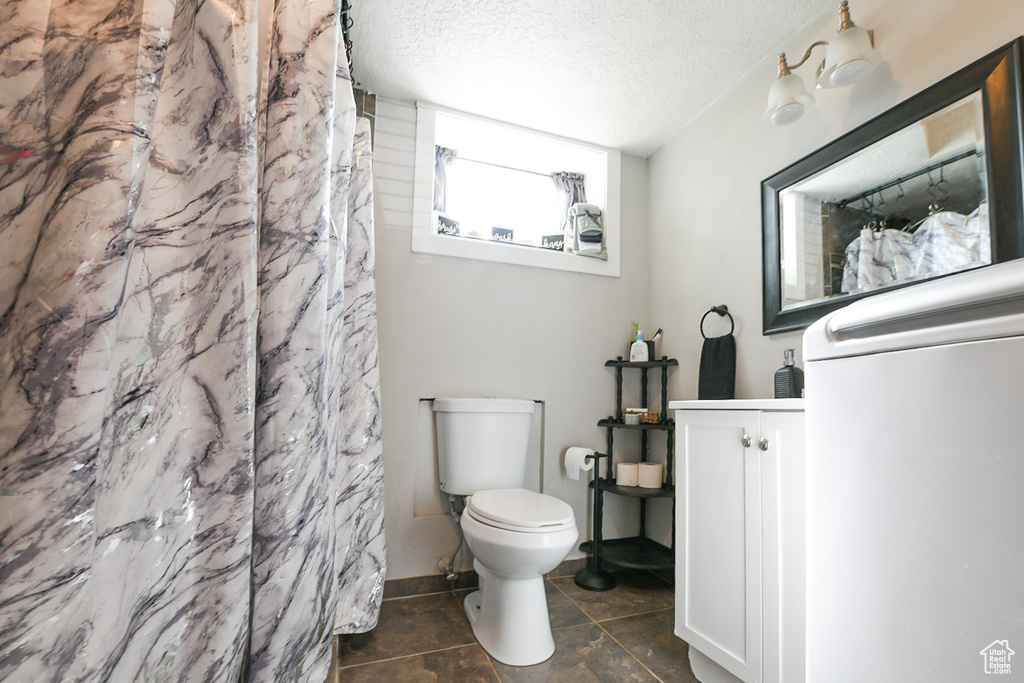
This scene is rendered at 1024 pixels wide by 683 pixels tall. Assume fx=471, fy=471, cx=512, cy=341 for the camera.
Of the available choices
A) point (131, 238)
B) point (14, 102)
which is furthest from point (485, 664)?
point (14, 102)

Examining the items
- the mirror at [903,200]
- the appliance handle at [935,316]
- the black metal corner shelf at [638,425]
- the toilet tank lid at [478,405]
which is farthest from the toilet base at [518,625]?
the mirror at [903,200]

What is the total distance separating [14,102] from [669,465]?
2311 millimetres

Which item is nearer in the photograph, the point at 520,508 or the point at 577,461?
the point at 520,508

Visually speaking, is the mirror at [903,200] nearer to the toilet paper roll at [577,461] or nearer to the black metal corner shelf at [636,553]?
the toilet paper roll at [577,461]

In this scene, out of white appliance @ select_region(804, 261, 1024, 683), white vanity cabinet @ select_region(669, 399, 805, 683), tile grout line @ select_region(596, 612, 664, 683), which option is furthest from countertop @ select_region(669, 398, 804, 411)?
tile grout line @ select_region(596, 612, 664, 683)

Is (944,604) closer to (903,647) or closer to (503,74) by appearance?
(903,647)

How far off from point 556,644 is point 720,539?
0.70m

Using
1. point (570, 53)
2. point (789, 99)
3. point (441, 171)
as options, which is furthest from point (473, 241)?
point (789, 99)

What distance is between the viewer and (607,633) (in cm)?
169

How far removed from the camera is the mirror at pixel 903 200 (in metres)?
1.18

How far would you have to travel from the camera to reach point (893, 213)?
1.42 metres

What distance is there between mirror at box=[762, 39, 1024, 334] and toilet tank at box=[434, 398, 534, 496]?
3.62 feet

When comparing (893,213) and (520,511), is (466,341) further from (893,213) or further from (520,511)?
(893,213)

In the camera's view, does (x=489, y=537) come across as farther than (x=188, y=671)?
Yes
